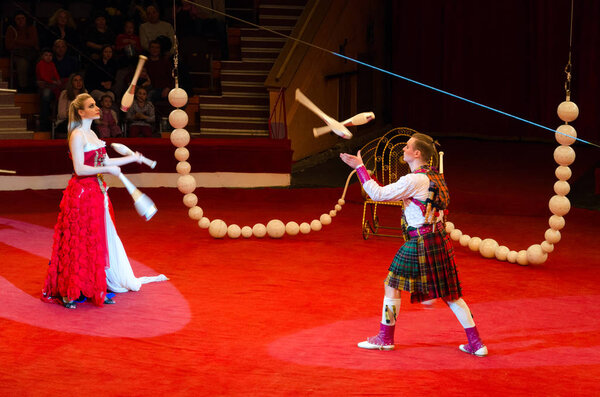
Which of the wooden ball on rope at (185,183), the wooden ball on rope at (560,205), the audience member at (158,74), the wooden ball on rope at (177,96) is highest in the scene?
the audience member at (158,74)

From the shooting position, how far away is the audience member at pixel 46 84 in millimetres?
12380

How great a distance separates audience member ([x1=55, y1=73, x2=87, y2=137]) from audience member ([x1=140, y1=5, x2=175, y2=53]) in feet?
4.68

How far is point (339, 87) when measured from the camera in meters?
14.1

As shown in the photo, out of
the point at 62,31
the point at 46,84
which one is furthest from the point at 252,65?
the point at 46,84

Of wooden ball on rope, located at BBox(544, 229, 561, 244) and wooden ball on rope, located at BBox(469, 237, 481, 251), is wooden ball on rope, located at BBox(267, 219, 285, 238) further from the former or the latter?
wooden ball on rope, located at BBox(544, 229, 561, 244)

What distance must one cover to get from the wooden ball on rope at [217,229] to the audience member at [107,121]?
4076mm

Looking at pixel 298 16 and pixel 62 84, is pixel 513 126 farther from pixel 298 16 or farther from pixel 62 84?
pixel 62 84

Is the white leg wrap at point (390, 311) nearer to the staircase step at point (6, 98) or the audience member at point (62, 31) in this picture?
the staircase step at point (6, 98)

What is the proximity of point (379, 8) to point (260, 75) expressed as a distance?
306 cm

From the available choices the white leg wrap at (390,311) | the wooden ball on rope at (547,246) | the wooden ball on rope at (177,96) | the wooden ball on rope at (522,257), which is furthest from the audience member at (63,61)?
the white leg wrap at (390,311)

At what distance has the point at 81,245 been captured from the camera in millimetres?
6281

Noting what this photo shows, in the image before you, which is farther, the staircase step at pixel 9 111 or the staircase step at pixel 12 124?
the staircase step at pixel 9 111

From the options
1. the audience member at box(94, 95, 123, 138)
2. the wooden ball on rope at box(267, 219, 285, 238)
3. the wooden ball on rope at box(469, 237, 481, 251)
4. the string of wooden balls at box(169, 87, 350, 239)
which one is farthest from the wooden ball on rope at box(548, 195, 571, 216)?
the audience member at box(94, 95, 123, 138)

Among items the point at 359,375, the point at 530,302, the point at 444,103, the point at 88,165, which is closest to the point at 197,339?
the point at 359,375
